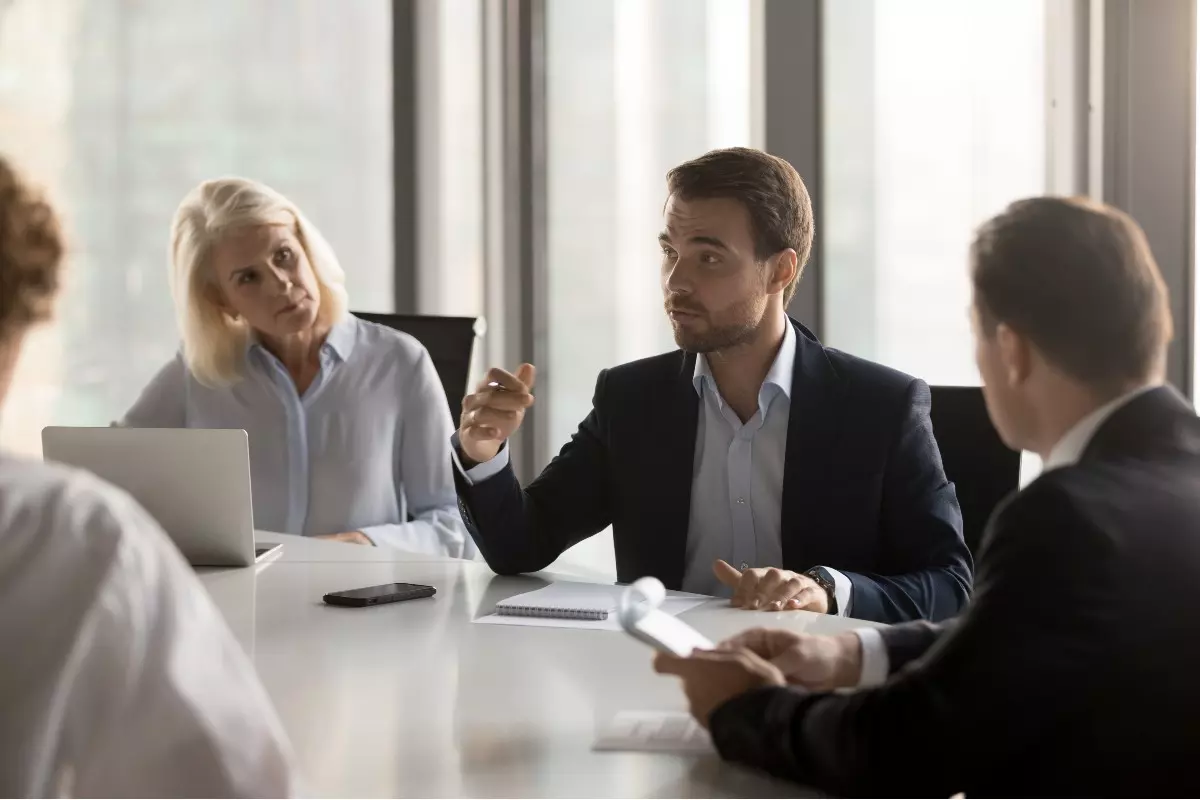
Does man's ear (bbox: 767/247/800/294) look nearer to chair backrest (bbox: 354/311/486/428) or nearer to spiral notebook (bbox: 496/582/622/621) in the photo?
spiral notebook (bbox: 496/582/622/621)

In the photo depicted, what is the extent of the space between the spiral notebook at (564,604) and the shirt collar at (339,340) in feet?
4.23

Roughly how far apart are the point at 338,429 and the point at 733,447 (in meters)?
1.17

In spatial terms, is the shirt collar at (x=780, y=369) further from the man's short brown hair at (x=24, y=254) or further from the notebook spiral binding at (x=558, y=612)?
the man's short brown hair at (x=24, y=254)

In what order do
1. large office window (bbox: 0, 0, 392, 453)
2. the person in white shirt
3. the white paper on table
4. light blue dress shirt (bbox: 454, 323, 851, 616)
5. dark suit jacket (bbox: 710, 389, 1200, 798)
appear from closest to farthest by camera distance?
the person in white shirt
dark suit jacket (bbox: 710, 389, 1200, 798)
the white paper on table
light blue dress shirt (bbox: 454, 323, 851, 616)
large office window (bbox: 0, 0, 392, 453)

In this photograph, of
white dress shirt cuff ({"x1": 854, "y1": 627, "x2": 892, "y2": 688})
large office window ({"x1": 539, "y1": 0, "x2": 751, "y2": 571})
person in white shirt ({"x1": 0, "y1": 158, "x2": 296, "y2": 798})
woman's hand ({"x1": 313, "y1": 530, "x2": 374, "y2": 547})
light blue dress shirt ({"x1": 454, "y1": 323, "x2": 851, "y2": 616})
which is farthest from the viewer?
large office window ({"x1": 539, "y1": 0, "x2": 751, "y2": 571})

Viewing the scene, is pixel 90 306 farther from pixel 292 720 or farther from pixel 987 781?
pixel 987 781

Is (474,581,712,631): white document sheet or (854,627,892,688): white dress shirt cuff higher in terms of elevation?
(854,627,892,688): white dress shirt cuff

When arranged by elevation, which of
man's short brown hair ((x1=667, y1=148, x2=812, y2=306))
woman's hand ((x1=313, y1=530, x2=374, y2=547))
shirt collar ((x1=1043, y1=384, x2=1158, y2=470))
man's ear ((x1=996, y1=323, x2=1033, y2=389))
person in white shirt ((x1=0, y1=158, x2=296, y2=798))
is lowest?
woman's hand ((x1=313, y1=530, x2=374, y2=547))

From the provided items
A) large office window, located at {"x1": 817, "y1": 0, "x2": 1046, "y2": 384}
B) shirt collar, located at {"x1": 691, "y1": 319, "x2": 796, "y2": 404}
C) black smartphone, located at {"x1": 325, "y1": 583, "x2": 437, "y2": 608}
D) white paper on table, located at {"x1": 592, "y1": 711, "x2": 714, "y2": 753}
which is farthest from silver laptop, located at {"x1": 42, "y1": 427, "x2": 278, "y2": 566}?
large office window, located at {"x1": 817, "y1": 0, "x2": 1046, "y2": 384}

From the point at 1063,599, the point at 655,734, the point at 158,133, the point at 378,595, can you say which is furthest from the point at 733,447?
the point at 158,133

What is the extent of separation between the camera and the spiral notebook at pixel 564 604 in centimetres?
182

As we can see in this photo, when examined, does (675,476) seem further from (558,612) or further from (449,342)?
(449,342)

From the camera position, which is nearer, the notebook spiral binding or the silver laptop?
the notebook spiral binding

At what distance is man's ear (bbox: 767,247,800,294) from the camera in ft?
7.63
